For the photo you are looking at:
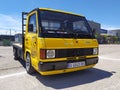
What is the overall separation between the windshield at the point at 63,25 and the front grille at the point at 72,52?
0.47 meters

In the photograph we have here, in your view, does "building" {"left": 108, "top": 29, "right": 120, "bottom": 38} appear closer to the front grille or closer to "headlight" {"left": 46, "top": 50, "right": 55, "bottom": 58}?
the front grille

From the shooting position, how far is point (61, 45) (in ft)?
17.0

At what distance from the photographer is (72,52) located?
547 centimetres

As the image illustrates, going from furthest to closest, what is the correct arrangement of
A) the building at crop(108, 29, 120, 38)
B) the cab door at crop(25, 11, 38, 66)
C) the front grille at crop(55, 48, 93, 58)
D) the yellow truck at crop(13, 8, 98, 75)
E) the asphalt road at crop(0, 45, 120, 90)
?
the building at crop(108, 29, 120, 38), the cab door at crop(25, 11, 38, 66), the front grille at crop(55, 48, 93, 58), the yellow truck at crop(13, 8, 98, 75), the asphalt road at crop(0, 45, 120, 90)

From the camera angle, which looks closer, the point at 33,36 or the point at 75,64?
the point at 75,64

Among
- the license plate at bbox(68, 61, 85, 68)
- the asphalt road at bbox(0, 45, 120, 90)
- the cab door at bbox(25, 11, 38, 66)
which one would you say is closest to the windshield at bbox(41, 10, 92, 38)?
the cab door at bbox(25, 11, 38, 66)

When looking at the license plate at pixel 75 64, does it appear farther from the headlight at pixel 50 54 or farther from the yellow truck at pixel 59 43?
the headlight at pixel 50 54

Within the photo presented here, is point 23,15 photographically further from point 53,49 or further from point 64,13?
point 53,49

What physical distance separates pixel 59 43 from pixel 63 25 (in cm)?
118

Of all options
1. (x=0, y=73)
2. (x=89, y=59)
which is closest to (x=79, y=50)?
(x=89, y=59)

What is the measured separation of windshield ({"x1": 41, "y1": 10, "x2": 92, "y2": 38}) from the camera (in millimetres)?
5443

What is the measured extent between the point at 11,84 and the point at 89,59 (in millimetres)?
2752

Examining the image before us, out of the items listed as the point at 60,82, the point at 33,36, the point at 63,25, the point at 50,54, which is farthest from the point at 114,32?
the point at 50,54

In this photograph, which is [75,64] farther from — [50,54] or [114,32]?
[114,32]
